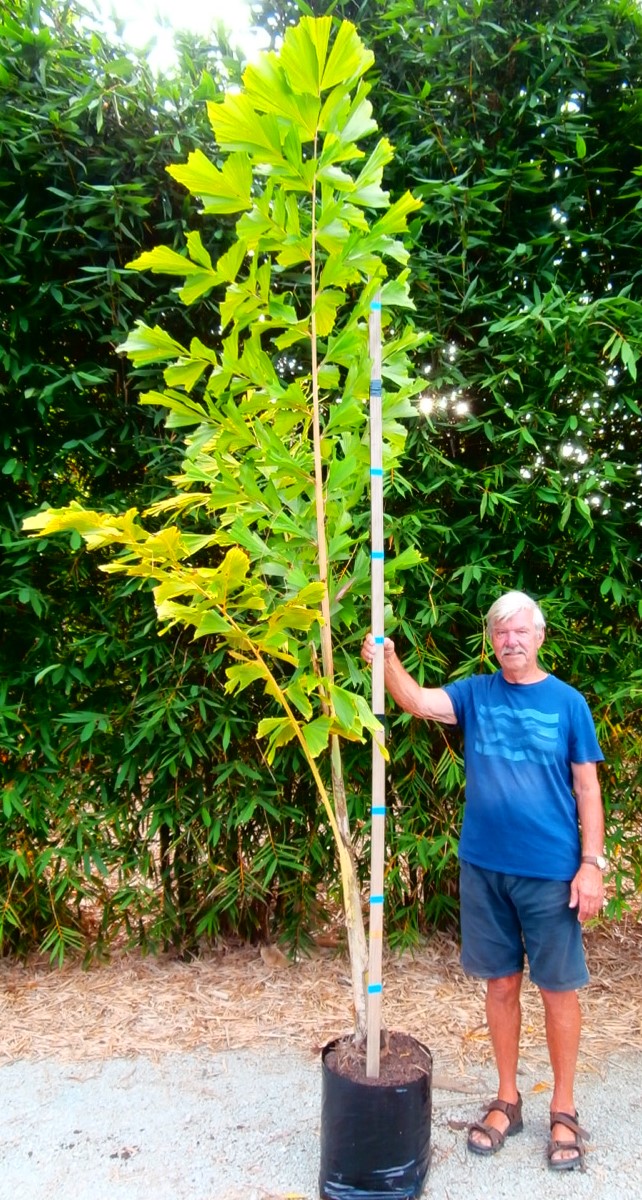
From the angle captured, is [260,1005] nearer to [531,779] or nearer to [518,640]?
[531,779]

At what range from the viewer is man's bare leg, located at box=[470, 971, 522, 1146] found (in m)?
1.81

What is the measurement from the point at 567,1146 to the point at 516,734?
94 centimetres

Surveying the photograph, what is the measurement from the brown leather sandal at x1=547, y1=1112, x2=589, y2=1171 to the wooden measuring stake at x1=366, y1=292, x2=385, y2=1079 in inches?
19.8

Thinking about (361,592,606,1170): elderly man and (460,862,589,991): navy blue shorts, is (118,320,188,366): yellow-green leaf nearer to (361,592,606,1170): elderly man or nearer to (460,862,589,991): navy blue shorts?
(361,592,606,1170): elderly man

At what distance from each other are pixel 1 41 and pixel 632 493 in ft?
7.47

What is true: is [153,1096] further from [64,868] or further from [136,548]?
[136,548]

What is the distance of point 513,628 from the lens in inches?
68.1

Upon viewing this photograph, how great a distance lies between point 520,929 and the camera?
182cm

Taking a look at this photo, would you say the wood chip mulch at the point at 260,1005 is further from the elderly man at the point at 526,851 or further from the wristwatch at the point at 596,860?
the wristwatch at the point at 596,860

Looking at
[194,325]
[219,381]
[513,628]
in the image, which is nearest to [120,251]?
Result: [194,325]

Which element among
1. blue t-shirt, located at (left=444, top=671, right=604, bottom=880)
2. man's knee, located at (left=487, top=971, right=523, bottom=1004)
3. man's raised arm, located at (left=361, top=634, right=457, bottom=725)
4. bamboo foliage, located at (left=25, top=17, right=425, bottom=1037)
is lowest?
man's knee, located at (left=487, top=971, right=523, bottom=1004)

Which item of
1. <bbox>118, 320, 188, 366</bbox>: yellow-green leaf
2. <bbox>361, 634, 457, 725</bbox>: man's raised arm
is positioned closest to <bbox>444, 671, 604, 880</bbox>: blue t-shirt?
<bbox>361, 634, 457, 725</bbox>: man's raised arm

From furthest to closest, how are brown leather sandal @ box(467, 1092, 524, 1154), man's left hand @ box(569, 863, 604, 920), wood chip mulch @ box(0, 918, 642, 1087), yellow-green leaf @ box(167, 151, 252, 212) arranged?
1. wood chip mulch @ box(0, 918, 642, 1087)
2. brown leather sandal @ box(467, 1092, 524, 1154)
3. man's left hand @ box(569, 863, 604, 920)
4. yellow-green leaf @ box(167, 151, 252, 212)

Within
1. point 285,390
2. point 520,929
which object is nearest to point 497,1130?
point 520,929
